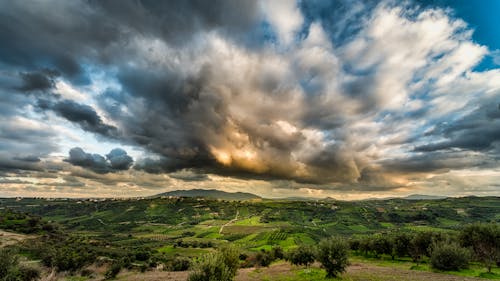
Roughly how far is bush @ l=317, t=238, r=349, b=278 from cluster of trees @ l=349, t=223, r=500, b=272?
26051 mm

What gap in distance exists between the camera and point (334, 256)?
58.7 m

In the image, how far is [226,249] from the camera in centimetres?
5534

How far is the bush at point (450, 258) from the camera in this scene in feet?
199

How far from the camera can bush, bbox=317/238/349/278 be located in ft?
191

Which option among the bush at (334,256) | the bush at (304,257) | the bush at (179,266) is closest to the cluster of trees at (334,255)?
the bush at (334,256)

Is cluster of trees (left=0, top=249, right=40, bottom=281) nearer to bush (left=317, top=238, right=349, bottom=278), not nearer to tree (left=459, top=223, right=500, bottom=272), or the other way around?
bush (left=317, top=238, right=349, bottom=278)

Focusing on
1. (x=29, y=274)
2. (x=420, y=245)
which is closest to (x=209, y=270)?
(x=29, y=274)

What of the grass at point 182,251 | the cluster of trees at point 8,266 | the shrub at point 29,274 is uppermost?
the cluster of trees at point 8,266

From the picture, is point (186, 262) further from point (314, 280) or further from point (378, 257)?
point (378, 257)

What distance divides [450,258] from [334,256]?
3004 cm

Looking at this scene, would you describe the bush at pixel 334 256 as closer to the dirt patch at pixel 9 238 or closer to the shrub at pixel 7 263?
the shrub at pixel 7 263

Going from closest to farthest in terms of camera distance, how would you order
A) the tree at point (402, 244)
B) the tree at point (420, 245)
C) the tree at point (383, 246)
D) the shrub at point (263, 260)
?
the tree at point (420, 245) → the tree at point (402, 244) → the tree at point (383, 246) → the shrub at point (263, 260)

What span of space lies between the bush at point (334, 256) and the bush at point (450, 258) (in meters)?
25.3

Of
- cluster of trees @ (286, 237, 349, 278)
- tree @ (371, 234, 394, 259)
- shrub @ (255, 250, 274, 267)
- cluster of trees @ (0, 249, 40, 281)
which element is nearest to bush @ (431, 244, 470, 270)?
cluster of trees @ (286, 237, 349, 278)
